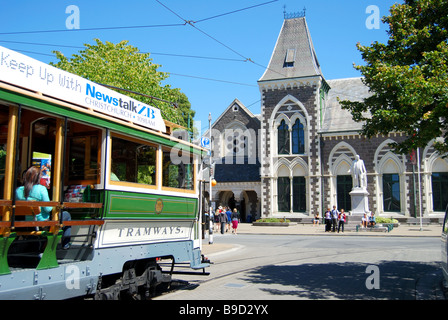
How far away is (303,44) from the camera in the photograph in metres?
40.2

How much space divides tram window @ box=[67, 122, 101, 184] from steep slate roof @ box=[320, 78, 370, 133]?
32.6 m

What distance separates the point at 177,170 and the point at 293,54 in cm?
3376

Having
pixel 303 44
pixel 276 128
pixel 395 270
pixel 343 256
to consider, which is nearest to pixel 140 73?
pixel 343 256

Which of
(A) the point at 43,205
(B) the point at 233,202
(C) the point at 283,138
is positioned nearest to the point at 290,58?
(C) the point at 283,138

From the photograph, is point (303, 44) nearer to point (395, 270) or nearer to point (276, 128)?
point (276, 128)

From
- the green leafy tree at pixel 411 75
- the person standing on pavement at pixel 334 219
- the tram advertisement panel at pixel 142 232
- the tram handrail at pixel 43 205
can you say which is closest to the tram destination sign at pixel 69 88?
the tram handrail at pixel 43 205

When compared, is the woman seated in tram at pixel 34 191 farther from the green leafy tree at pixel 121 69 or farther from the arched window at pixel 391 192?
the arched window at pixel 391 192

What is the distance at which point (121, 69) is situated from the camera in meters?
20.4

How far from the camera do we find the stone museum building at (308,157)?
34688 millimetres

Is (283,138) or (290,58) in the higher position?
(290,58)

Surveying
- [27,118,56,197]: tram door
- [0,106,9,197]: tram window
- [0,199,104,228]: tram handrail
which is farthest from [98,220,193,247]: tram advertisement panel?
→ [0,106,9,197]: tram window

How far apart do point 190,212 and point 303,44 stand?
34622 mm

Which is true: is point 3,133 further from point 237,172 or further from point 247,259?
point 237,172

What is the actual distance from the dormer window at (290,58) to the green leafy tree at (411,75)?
29.2 metres
